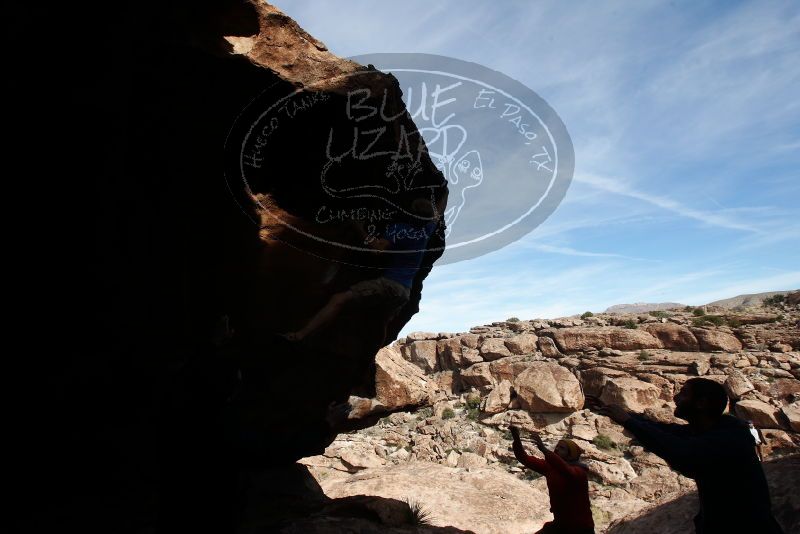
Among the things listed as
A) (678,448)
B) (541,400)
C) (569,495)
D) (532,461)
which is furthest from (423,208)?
(541,400)

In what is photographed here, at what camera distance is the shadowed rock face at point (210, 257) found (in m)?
3.31

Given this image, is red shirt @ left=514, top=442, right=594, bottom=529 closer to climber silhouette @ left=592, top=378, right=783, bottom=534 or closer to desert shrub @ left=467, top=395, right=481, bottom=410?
climber silhouette @ left=592, top=378, right=783, bottom=534

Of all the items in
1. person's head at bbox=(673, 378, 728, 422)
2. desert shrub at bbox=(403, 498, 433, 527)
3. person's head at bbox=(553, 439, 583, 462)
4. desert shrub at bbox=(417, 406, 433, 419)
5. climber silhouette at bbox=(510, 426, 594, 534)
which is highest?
person's head at bbox=(673, 378, 728, 422)

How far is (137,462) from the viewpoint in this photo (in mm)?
6555

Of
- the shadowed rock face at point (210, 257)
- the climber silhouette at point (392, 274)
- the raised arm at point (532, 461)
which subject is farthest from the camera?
the climber silhouette at point (392, 274)

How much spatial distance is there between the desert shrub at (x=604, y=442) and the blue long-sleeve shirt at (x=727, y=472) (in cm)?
2449

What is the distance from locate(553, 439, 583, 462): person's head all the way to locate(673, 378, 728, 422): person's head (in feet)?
8.09

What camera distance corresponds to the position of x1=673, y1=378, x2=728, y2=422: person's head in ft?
9.99

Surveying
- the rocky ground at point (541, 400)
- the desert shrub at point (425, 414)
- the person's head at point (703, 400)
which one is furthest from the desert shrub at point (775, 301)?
the person's head at point (703, 400)

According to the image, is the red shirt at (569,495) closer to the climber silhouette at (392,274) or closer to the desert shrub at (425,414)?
the climber silhouette at (392,274)

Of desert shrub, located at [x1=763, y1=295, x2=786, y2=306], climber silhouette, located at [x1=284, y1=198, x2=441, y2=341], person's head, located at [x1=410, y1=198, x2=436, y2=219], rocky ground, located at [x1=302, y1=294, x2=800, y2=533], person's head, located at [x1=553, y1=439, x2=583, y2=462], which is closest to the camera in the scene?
person's head, located at [x1=553, y1=439, x2=583, y2=462]

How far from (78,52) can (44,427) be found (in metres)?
4.06

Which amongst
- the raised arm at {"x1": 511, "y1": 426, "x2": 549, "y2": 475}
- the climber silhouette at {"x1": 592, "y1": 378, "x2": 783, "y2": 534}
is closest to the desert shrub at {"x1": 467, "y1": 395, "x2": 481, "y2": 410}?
the raised arm at {"x1": 511, "y1": 426, "x2": 549, "y2": 475}

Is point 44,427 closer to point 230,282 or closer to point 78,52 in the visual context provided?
point 230,282
